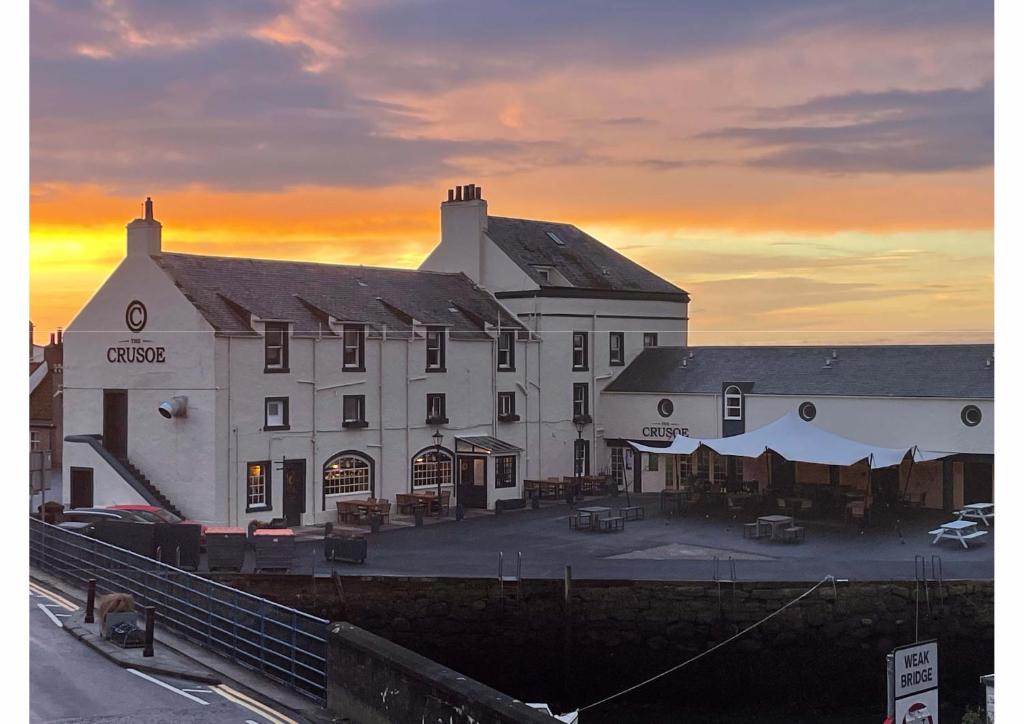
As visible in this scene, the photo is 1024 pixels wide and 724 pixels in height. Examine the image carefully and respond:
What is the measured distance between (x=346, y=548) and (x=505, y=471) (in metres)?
2.99

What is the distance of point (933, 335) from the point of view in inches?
621

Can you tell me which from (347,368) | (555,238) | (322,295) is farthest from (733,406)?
(322,295)

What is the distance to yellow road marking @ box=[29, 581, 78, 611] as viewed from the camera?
40.1 ft

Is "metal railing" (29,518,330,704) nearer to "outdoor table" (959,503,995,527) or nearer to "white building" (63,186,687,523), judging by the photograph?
"white building" (63,186,687,523)

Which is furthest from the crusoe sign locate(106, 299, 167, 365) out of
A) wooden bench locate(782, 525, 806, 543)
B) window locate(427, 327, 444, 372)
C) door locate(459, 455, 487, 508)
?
wooden bench locate(782, 525, 806, 543)

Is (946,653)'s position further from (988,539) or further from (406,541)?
(406,541)

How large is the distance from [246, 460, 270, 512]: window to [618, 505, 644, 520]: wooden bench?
550cm

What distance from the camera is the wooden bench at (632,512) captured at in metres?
17.9

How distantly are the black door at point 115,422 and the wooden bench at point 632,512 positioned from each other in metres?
7.40

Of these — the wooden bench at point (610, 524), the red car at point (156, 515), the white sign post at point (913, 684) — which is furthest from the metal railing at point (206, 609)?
the wooden bench at point (610, 524)

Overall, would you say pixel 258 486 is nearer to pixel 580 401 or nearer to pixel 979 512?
pixel 580 401

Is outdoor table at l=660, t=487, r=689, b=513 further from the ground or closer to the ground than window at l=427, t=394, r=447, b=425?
closer to the ground

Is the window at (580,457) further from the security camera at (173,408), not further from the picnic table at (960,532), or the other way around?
the security camera at (173,408)

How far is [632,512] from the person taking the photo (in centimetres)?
1808
